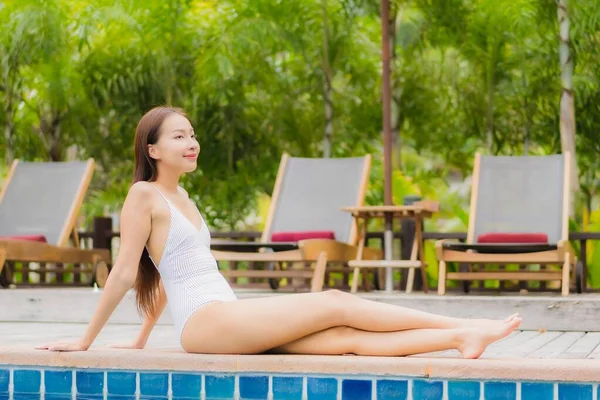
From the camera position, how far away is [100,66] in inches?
416

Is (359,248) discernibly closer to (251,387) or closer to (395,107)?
(395,107)

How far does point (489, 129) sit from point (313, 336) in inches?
288

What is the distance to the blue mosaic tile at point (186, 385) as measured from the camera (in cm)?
319

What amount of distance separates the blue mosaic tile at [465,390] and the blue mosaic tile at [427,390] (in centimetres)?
3

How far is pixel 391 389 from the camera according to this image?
3.03 metres

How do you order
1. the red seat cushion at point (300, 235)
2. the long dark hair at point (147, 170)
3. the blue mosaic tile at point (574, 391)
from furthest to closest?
the red seat cushion at point (300, 235) → the long dark hair at point (147, 170) → the blue mosaic tile at point (574, 391)

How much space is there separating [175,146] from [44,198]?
5.40 metres

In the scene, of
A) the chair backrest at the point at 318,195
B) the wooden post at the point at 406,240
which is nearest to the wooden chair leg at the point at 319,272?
the chair backrest at the point at 318,195

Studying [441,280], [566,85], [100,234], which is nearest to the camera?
[441,280]

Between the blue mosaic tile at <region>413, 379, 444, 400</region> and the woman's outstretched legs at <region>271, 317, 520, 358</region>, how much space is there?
20 centimetres

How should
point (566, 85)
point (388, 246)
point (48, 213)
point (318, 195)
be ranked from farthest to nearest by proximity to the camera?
point (566, 85) → point (48, 213) → point (318, 195) → point (388, 246)

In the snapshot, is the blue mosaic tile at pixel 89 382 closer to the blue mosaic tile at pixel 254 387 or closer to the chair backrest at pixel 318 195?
the blue mosaic tile at pixel 254 387

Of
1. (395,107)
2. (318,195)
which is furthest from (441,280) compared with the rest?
(395,107)

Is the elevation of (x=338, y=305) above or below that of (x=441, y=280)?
above
